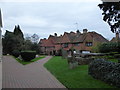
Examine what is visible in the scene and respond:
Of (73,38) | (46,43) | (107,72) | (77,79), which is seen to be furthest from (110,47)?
(46,43)

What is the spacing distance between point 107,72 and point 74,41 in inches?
1601

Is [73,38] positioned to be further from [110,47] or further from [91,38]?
[110,47]

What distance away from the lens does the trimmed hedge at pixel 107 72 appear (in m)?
7.17

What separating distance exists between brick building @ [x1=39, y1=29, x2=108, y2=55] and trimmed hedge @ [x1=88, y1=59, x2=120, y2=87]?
26.9 metres

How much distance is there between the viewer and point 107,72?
8055mm

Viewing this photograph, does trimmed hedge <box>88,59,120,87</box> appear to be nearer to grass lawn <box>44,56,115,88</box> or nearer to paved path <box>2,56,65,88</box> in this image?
grass lawn <box>44,56,115,88</box>

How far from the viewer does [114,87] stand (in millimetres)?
7039

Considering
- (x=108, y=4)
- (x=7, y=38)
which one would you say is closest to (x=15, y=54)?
(x=7, y=38)

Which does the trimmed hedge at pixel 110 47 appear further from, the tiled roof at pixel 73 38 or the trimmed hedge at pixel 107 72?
the tiled roof at pixel 73 38

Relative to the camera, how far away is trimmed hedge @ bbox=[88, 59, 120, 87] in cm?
717

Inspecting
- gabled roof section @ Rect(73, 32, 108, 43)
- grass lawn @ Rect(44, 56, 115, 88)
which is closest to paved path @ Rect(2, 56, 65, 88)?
grass lawn @ Rect(44, 56, 115, 88)

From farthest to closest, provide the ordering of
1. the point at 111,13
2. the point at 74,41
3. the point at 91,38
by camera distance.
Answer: the point at 74,41 < the point at 91,38 < the point at 111,13

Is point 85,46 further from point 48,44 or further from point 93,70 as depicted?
point 93,70

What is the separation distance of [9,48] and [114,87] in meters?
45.8
